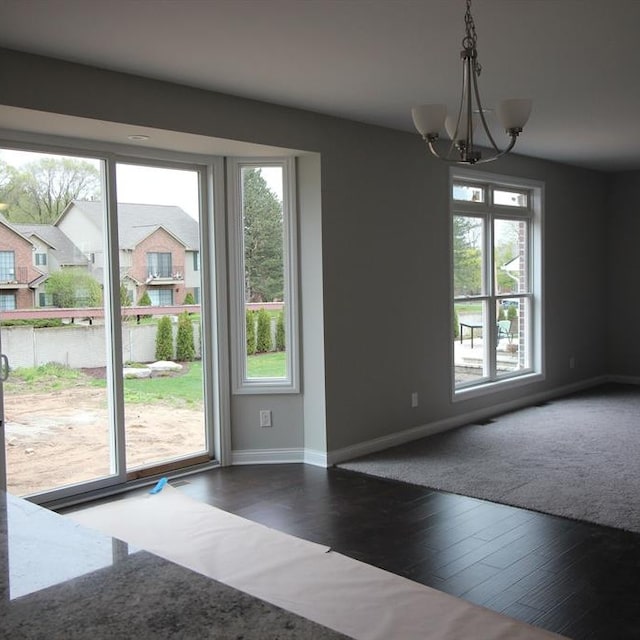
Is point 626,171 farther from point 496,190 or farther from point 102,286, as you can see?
point 102,286

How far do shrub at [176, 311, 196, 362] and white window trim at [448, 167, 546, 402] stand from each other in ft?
8.08

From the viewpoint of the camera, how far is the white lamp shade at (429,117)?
2904 millimetres

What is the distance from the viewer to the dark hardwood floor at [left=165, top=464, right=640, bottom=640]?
288 cm

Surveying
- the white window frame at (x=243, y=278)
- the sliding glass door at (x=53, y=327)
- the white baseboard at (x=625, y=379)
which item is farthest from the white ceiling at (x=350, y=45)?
the white baseboard at (x=625, y=379)

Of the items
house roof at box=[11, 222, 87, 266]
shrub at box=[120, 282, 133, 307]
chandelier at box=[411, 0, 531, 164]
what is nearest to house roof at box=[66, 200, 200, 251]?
house roof at box=[11, 222, 87, 266]

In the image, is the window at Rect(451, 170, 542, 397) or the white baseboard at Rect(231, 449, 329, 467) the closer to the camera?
the white baseboard at Rect(231, 449, 329, 467)

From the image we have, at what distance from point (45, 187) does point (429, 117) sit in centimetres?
237

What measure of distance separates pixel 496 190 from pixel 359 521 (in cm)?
415

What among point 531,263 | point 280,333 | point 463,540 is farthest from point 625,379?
point 463,540

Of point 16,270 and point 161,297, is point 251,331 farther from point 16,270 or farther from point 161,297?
point 16,270

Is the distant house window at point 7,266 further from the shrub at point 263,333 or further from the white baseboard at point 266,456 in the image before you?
the white baseboard at point 266,456

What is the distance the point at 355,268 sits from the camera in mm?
5227

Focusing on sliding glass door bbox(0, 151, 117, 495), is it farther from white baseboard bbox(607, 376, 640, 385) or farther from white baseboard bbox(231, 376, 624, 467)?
white baseboard bbox(607, 376, 640, 385)

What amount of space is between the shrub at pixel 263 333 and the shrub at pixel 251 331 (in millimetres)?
30
